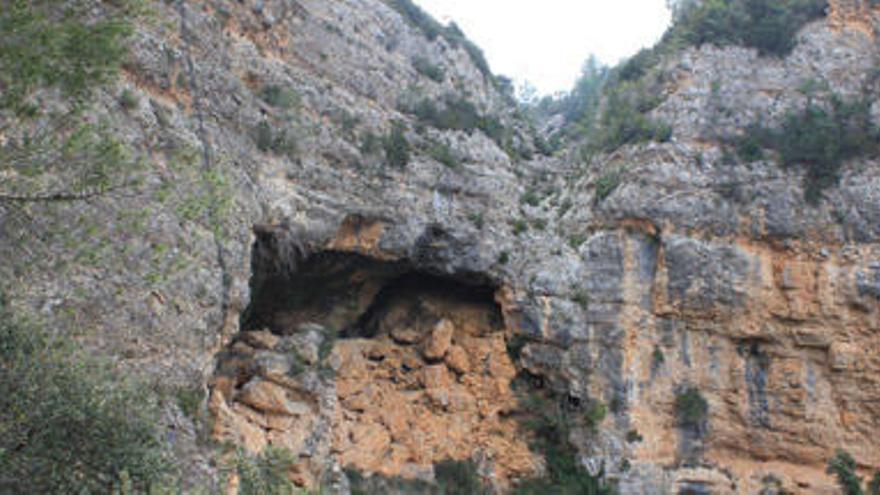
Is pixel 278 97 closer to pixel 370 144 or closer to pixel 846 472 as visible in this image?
pixel 370 144

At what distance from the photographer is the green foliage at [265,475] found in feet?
31.2

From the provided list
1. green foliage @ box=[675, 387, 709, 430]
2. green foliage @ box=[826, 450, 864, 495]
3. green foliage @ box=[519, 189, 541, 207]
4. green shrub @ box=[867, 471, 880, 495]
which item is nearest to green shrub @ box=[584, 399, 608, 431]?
green foliage @ box=[675, 387, 709, 430]

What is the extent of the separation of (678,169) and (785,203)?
320 centimetres

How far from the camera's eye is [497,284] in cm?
2091

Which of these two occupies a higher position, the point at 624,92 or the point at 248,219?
the point at 624,92

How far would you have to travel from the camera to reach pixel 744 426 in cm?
1952

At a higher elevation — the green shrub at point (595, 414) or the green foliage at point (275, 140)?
the green foliage at point (275, 140)

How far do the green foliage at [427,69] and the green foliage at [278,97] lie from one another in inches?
320

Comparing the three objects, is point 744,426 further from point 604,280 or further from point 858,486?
point 604,280

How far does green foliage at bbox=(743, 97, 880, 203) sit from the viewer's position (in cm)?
2191

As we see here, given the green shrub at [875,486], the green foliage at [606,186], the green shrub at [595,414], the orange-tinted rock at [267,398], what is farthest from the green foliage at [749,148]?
the orange-tinted rock at [267,398]

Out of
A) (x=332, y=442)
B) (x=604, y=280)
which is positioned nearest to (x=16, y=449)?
(x=332, y=442)

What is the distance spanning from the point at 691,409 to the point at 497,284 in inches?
245

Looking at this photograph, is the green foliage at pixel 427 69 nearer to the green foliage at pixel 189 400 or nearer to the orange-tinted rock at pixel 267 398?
the orange-tinted rock at pixel 267 398
